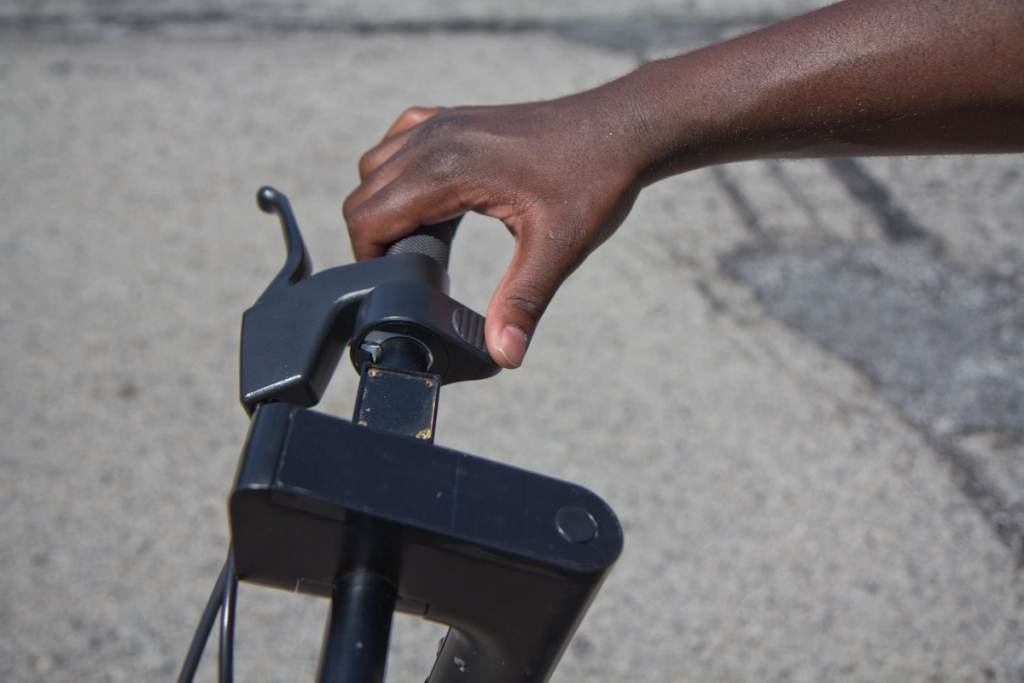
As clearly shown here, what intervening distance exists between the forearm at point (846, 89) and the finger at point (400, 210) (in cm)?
24

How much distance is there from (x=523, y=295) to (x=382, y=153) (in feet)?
0.96

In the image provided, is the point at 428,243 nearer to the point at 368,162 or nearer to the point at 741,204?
the point at 368,162

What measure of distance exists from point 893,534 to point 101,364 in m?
2.47

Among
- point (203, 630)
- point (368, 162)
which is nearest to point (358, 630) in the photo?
point (203, 630)

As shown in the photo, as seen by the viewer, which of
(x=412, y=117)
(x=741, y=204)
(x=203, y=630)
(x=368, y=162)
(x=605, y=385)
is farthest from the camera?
(x=741, y=204)

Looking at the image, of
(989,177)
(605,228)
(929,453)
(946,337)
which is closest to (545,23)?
Result: (989,177)

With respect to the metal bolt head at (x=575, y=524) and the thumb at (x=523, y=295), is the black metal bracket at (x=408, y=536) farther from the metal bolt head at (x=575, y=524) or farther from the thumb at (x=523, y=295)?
the thumb at (x=523, y=295)

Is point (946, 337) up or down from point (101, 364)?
up

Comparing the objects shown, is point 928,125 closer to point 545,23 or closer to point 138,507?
point 138,507

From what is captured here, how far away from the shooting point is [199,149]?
4484 millimetres

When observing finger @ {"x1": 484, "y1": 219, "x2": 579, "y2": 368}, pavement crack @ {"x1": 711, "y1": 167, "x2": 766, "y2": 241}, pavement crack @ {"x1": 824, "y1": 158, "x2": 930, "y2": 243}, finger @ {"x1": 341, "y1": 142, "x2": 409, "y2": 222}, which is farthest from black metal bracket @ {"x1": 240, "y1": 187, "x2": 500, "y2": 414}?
pavement crack @ {"x1": 824, "y1": 158, "x2": 930, "y2": 243}

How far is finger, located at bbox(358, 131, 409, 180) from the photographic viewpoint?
4.46 feet

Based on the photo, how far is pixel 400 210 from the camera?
4.12 ft

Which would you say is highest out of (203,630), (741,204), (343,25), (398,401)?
(343,25)
